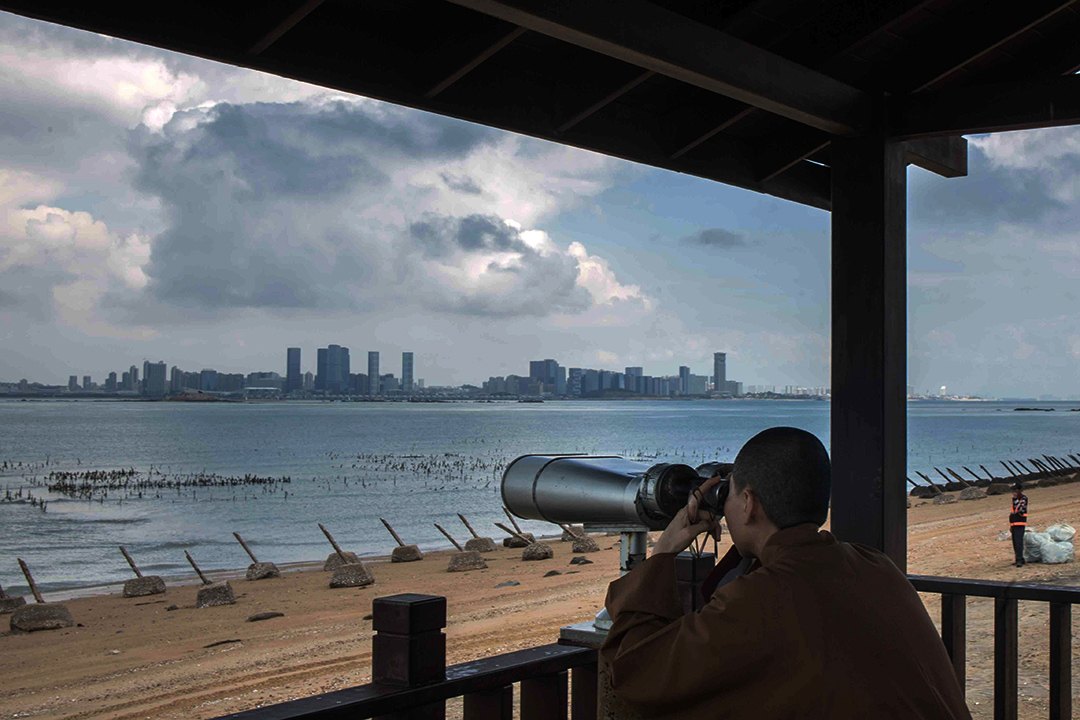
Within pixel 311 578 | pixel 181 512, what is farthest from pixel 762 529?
pixel 181 512

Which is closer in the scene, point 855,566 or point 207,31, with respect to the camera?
point 855,566

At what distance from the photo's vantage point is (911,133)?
12.0 feet

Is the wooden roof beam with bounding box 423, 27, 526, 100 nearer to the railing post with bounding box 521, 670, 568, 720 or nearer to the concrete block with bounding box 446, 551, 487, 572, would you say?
the railing post with bounding box 521, 670, 568, 720

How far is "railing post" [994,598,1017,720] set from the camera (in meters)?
2.97

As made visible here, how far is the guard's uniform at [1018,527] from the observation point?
14.4 meters

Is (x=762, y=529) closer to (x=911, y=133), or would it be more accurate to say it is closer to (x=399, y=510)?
(x=911, y=133)

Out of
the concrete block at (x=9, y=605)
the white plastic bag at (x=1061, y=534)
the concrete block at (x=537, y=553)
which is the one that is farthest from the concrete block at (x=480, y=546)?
the white plastic bag at (x=1061, y=534)

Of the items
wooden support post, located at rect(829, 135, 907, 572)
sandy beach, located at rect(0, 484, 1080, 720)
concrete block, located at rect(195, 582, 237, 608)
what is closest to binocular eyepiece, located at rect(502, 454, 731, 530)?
wooden support post, located at rect(829, 135, 907, 572)

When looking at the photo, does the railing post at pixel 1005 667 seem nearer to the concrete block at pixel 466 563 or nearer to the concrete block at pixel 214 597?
the concrete block at pixel 214 597

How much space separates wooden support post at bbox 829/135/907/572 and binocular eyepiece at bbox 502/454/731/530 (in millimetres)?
1881

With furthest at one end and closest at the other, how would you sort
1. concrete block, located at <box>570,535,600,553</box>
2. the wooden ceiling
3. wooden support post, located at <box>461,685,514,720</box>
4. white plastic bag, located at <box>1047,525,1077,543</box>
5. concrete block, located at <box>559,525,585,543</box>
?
concrete block, located at <box>559,525,585,543</box> → concrete block, located at <box>570,535,600,553</box> → white plastic bag, located at <box>1047,525,1077,543</box> → the wooden ceiling → wooden support post, located at <box>461,685,514,720</box>

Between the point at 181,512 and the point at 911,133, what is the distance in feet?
139

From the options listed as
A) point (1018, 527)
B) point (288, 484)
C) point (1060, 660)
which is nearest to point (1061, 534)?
point (1018, 527)

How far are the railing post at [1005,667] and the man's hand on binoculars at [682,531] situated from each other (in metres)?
1.87
